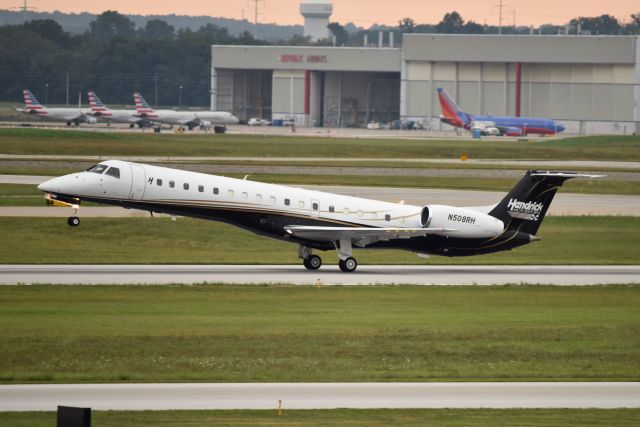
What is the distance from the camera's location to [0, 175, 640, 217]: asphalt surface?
58969mm

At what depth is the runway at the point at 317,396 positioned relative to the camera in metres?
21.1

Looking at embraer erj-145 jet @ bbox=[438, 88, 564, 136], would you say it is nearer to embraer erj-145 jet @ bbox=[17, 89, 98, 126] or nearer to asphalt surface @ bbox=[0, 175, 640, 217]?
embraer erj-145 jet @ bbox=[17, 89, 98, 126]

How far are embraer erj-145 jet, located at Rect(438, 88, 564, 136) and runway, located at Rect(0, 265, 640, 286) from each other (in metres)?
102

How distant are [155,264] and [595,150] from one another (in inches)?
2765

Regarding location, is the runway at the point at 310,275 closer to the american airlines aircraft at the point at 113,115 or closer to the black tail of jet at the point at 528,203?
the black tail of jet at the point at 528,203

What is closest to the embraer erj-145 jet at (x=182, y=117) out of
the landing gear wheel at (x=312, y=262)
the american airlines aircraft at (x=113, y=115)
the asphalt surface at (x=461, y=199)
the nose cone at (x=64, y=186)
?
the american airlines aircraft at (x=113, y=115)

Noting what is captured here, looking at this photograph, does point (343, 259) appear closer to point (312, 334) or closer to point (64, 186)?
point (64, 186)

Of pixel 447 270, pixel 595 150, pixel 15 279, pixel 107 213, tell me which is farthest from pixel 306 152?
pixel 15 279

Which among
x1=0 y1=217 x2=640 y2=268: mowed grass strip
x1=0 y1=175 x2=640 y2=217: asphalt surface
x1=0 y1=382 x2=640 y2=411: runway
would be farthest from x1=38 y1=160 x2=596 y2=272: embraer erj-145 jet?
x1=0 y1=382 x2=640 y2=411: runway

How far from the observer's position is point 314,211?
40719 mm

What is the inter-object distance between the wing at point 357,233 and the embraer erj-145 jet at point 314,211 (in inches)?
1.3

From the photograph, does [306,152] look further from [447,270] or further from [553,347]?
[553,347]

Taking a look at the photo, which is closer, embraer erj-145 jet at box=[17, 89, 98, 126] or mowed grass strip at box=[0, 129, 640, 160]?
mowed grass strip at box=[0, 129, 640, 160]

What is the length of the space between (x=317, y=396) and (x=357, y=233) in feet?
61.2
